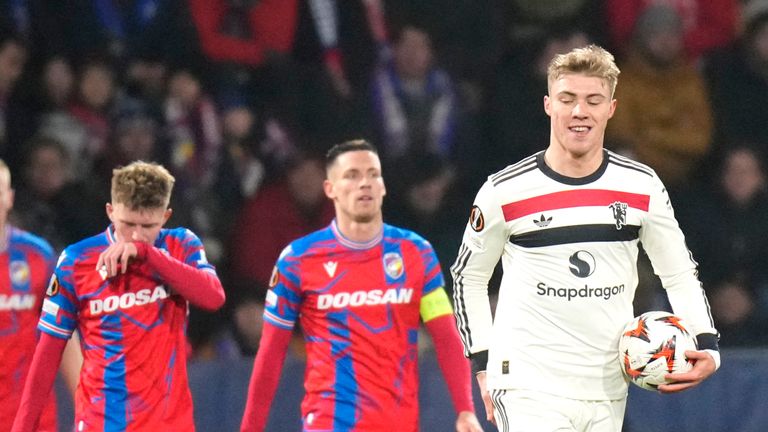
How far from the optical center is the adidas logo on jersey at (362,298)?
19.6 feet

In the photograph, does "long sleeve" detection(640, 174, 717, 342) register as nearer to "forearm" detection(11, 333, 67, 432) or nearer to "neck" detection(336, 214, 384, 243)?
"neck" detection(336, 214, 384, 243)

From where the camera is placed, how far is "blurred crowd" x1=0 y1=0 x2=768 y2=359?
887 cm

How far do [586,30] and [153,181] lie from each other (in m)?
4.64

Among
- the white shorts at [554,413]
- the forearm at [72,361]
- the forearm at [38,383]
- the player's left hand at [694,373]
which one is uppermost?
the forearm at [72,361]

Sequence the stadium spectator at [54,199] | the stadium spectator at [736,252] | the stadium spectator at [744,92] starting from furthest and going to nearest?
the stadium spectator at [744,92]
the stadium spectator at [736,252]
the stadium spectator at [54,199]

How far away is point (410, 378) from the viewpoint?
595 cm

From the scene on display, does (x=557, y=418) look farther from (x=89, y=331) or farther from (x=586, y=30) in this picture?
(x=586, y=30)

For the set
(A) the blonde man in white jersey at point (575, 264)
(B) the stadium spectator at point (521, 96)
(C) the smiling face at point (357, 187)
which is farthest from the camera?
(B) the stadium spectator at point (521, 96)

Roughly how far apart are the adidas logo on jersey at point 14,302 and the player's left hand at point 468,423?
208 cm

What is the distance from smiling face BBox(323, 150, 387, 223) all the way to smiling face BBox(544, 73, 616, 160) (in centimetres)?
157

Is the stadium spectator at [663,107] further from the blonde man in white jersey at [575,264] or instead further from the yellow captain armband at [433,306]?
the blonde man in white jersey at [575,264]

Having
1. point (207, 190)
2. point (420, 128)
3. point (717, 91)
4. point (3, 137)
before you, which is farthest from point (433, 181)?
point (3, 137)

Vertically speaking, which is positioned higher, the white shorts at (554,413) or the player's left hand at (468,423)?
the player's left hand at (468,423)

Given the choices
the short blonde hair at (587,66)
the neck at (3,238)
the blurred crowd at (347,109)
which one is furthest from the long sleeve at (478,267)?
the blurred crowd at (347,109)
